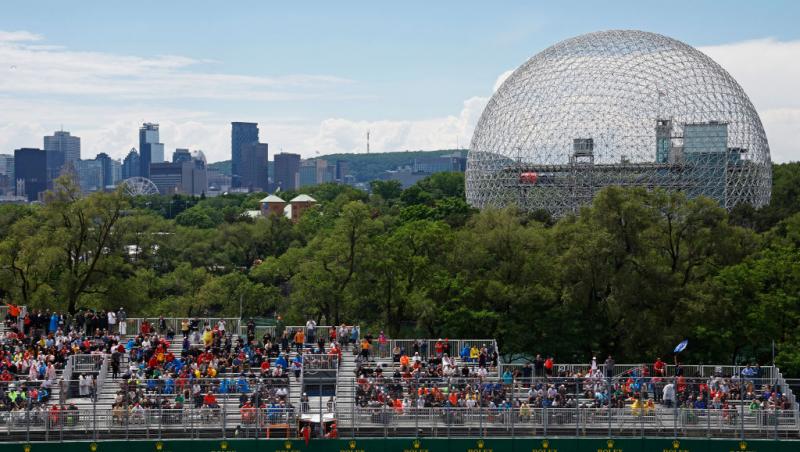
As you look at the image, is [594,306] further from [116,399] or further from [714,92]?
[714,92]

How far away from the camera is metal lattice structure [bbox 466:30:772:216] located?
285ft

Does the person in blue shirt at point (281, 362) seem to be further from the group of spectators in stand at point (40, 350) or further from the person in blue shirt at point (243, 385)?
the group of spectators in stand at point (40, 350)

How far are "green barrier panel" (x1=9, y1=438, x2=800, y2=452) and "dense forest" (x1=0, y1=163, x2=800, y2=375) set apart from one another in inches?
381

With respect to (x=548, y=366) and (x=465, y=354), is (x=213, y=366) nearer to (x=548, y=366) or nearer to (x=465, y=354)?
(x=465, y=354)

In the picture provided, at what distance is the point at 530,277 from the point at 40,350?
69.3 ft

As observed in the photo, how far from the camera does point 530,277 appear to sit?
161 ft

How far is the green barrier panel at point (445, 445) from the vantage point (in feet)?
107

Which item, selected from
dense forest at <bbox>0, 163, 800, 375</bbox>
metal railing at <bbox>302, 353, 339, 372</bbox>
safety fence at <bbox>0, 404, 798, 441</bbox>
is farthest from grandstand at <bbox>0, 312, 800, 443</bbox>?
dense forest at <bbox>0, 163, 800, 375</bbox>

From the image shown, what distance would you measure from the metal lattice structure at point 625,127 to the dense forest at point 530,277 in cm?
2603

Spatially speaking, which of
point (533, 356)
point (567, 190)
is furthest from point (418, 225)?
point (567, 190)

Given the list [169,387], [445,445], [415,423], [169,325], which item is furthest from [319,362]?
[169,325]

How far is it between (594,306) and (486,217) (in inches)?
353

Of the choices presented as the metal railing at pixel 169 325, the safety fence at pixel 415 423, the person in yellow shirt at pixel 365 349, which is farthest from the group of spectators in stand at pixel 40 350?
the person in yellow shirt at pixel 365 349

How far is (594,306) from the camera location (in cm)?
4728
